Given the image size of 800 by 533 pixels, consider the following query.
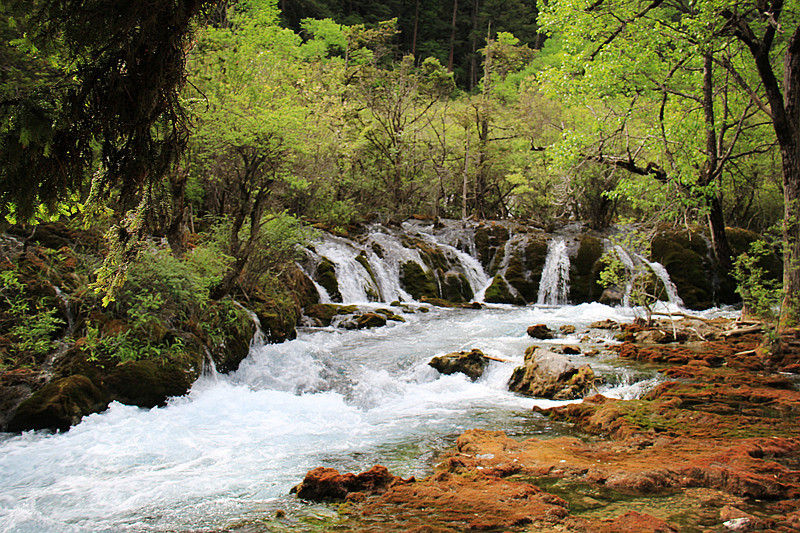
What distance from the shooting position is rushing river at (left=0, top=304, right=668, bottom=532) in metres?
4.85

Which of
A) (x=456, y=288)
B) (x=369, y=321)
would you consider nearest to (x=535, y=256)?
(x=456, y=288)

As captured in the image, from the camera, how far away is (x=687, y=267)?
21.7 metres

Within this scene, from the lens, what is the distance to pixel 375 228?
990 inches

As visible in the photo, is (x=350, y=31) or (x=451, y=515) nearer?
(x=451, y=515)

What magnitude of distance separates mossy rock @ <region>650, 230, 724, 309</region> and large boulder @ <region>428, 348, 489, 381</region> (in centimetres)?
1404

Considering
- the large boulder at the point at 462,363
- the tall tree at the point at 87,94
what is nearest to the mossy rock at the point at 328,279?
the large boulder at the point at 462,363

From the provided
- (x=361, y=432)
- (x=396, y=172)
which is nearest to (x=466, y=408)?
(x=361, y=432)

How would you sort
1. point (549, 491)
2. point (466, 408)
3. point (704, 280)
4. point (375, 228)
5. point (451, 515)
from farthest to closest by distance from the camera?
1. point (375, 228)
2. point (704, 280)
3. point (466, 408)
4. point (549, 491)
5. point (451, 515)

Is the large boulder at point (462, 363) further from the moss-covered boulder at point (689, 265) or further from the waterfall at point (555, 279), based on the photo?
the moss-covered boulder at point (689, 265)

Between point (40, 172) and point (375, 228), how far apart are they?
22136mm

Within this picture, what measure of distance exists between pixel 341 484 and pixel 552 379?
18.4 feet

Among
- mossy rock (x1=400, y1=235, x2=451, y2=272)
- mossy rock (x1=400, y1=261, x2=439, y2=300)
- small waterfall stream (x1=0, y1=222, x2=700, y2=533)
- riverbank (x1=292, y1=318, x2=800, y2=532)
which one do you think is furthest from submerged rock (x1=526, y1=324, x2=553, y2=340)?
mossy rock (x1=400, y1=235, x2=451, y2=272)

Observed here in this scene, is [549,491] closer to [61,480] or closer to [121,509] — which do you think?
[121,509]

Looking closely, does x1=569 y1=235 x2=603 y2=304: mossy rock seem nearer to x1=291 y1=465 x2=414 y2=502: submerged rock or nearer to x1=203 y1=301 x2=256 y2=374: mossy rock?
x1=203 y1=301 x2=256 y2=374: mossy rock
